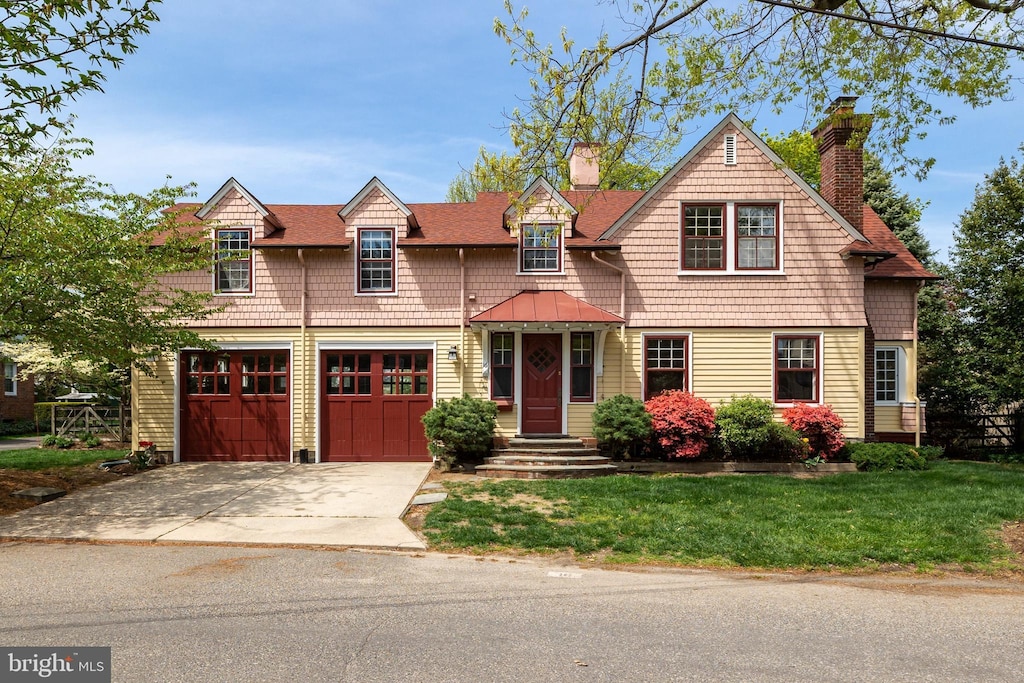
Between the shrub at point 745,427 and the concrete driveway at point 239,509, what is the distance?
648 centimetres

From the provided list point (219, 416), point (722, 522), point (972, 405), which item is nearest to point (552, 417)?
Result: point (722, 522)

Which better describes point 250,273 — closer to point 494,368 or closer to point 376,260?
point 376,260

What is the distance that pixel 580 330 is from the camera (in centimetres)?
1550

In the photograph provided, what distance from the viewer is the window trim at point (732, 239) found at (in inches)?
624

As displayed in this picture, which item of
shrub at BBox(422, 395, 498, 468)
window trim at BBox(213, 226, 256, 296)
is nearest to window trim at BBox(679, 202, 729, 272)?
shrub at BBox(422, 395, 498, 468)

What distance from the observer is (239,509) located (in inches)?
429

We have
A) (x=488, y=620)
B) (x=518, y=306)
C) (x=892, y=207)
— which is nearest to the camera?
(x=488, y=620)

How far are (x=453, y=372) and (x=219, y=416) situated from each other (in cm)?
562

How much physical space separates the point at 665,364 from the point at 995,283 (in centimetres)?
A: 997

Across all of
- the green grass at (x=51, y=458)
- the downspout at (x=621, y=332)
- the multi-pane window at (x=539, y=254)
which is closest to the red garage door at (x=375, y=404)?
the multi-pane window at (x=539, y=254)

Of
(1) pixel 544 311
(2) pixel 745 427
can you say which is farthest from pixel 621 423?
(1) pixel 544 311

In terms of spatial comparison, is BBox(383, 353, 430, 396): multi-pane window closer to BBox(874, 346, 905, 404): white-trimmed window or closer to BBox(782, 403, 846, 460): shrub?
BBox(782, 403, 846, 460): shrub

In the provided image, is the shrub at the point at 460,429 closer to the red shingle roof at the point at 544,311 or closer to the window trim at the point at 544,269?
the red shingle roof at the point at 544,311

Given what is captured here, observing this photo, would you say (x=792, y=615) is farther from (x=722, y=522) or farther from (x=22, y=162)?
(x=22, y=162)
